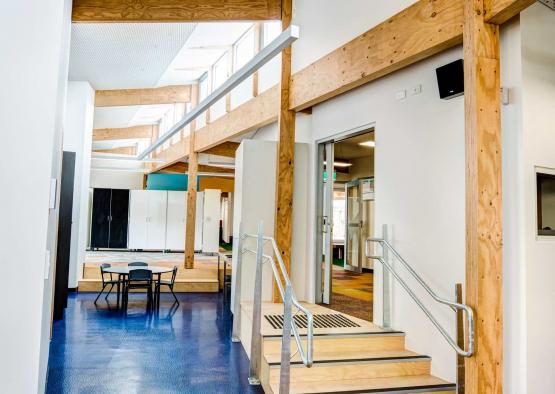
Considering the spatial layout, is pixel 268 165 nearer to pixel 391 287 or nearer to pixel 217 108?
pixel 391 287

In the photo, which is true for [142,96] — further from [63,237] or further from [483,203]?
[483,203]

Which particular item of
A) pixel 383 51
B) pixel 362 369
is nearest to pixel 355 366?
pixel 362 369

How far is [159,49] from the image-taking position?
7574 mm

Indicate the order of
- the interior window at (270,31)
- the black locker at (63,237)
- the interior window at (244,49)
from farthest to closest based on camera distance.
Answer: the interior window at (244,49) < the interior window at (270,31) < the black locker at (63,237)

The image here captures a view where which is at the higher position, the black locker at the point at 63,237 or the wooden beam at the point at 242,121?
the wooden beam at the point at 242,121

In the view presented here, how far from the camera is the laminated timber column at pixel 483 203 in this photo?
3117 millimetres

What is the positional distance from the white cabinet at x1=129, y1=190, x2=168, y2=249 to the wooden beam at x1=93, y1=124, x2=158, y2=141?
72.5 inches

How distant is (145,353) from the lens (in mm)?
5094

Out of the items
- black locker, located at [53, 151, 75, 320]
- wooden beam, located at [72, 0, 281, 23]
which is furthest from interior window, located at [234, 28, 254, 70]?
black locker, located at [53, 151, 75, 320]

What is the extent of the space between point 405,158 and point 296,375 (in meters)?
2.41

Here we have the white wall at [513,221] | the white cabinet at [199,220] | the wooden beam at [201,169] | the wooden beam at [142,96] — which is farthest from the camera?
the wooden beam at [201,169]

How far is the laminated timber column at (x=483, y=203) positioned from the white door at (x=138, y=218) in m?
12.7

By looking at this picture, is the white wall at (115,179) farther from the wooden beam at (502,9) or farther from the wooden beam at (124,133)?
the wooden beam at (502,9)

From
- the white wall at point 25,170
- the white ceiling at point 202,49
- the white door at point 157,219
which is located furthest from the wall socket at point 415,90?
the white door at point 157,219
